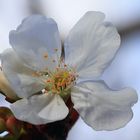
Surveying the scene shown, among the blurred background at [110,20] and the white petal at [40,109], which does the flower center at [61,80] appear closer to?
the white petal at [40,109]

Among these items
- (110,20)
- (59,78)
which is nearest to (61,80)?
(59,78)

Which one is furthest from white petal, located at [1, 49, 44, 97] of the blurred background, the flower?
the blurred background

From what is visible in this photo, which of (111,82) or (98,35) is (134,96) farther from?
(111,82)

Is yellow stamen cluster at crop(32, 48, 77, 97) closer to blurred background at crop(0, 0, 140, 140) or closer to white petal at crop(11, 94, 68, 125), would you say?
white petal at crop(11, 94, 68, 125)

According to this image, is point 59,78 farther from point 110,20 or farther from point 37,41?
point 110,20

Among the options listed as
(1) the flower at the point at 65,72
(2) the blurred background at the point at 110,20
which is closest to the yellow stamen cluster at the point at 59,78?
(1) the flower at the point at 65,72

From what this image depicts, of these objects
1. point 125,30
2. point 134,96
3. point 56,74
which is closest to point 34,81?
point 56,74
